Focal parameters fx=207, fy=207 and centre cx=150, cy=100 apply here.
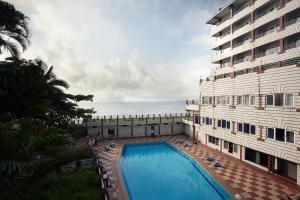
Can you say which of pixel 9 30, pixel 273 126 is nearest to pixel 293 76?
pixel 273 126

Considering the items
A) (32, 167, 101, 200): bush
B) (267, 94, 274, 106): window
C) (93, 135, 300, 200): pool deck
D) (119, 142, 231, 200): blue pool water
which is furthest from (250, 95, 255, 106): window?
(32, 167, 101, 200): bush

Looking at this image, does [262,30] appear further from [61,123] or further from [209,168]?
[61,123]

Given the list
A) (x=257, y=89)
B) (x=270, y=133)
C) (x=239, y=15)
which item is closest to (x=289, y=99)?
(x=257, y=89)

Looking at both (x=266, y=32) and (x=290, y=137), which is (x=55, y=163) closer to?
(x=290, y=137)

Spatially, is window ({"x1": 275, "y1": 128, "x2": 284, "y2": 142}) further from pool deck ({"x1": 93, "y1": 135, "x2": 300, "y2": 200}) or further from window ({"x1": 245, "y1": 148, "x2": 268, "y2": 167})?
pool deck ({"x1": 93, "y1": 135, "x2": 300, "y2": 200})

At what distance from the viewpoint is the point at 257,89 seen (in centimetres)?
2164

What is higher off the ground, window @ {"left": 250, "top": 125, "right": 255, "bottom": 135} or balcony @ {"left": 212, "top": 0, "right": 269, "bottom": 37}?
balcony @ {"left": 212, "top": 0, "right": 269, "bottom": 37}

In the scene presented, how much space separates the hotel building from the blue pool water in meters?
6.12

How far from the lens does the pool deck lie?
1641 centimetres

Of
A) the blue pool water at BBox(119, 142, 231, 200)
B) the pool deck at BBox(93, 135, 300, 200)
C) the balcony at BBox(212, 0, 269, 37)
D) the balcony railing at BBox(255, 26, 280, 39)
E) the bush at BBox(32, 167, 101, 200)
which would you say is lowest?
the blue pool water at BBox(119, 142, 231, 200)

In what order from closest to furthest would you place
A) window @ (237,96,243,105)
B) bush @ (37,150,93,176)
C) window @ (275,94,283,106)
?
bush @ (37,150,93,176)
window @ (275,94,283,106)
window @ (237,96,243,105)

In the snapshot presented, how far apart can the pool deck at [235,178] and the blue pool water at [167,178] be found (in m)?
0.83

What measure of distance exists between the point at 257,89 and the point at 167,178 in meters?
13.1

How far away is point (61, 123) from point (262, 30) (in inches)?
1035
